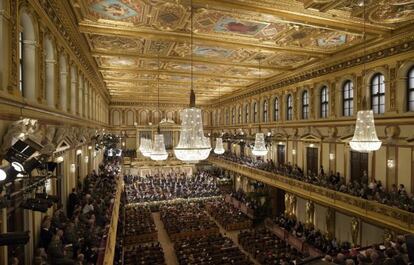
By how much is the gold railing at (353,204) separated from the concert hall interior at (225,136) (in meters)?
0.06

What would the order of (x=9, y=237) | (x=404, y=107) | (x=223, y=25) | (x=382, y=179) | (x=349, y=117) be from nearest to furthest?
(x=9, y=237) < (x=223, y=25) < (x=404, y=107) < (x=382, y=179) < (x=349, y=117)

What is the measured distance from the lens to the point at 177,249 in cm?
1530

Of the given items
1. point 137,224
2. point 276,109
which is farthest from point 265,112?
point 137,224

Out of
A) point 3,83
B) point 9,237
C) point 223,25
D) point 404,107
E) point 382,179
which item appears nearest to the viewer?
point 9,237

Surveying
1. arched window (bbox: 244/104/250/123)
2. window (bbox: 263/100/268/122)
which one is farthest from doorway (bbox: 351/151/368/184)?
arched window (bbox: 244/104/250/123)

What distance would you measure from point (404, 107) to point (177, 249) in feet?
44.6

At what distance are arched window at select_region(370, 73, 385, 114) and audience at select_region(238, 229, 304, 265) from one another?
848 cm

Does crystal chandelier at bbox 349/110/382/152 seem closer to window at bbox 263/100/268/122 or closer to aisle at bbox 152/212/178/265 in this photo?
aisle at bbox 152/212/178/265

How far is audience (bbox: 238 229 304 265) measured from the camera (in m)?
13.2

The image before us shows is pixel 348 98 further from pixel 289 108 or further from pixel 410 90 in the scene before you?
pixel 289 108

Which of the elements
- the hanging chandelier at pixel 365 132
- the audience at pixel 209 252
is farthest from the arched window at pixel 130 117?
the hanging chandelier at pixel 365 132

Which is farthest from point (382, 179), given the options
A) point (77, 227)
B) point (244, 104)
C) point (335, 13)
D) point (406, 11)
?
point (244, 104)

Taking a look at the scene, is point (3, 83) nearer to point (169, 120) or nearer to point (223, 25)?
point (223, 25)

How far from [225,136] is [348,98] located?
31.9 feet
